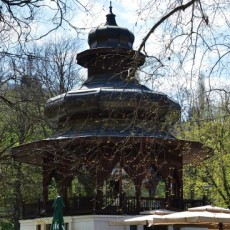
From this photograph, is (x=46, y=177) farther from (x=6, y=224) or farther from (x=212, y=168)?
(x=6, y=224)

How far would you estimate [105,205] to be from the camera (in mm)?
19781

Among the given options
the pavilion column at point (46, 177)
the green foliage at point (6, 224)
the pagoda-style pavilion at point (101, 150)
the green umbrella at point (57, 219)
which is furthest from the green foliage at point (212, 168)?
the green foliage at point (6, 224)

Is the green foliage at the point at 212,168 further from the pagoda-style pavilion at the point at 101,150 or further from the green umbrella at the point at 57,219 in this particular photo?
the green umbrella at the point at 57,219

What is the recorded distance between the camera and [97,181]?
20.2 metres

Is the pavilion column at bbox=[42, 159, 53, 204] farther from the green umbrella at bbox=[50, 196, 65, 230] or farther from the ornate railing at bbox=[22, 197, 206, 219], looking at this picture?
the green umbrella at bbox=[50, 196, 65, 230]

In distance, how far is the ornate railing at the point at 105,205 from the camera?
1995 cm

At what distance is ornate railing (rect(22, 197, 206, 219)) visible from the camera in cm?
1995

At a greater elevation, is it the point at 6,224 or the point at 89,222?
the point at 89,222

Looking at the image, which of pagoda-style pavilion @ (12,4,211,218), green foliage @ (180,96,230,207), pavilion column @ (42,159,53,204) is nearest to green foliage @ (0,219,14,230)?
green foliage @ (180,96,230,207)

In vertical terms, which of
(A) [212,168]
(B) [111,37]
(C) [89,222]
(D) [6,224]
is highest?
(B) [111,37]

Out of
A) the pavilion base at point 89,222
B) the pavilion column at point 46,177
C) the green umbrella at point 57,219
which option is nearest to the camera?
the green umbrella at point 57,219

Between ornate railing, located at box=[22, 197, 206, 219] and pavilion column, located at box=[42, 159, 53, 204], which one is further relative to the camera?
pavilion column, located at box=[42, 159, 53, 204]

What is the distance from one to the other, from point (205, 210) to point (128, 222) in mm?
2290

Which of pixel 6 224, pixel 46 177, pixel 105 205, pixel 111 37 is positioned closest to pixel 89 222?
pixel 105 205
